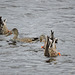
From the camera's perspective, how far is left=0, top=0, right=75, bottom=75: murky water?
48.1ft

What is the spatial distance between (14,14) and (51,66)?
10482 millimetres

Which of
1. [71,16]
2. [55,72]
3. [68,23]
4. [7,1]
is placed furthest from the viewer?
[7,1]

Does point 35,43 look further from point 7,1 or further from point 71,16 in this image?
point 7,1

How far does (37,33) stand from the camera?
66.7 feet

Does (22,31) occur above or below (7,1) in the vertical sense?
below

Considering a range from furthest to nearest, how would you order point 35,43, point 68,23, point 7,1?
point 7,1 → point 68,23 → point 35,43

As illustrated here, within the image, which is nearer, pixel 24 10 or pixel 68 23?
pixel 68 23

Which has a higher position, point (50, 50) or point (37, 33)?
point (37, 33)

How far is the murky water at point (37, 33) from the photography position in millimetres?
14648

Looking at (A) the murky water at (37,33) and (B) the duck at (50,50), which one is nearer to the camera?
(A) the murky water at (37,33)

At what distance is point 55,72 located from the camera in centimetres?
1418

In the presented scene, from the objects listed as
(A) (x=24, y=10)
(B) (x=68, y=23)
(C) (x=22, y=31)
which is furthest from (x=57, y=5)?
(C) (x=22, y=31)

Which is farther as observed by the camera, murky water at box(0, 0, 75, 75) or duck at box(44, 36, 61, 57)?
duck at box(44, 36, 61, 57)

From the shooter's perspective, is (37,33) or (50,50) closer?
(50,50)
